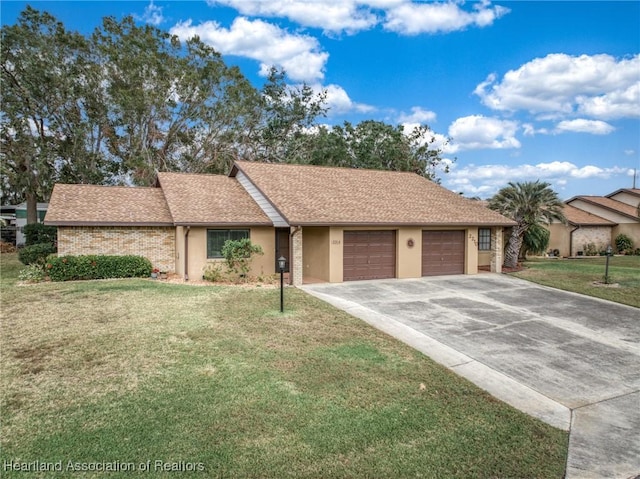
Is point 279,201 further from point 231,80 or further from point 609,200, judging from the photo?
point 609,200

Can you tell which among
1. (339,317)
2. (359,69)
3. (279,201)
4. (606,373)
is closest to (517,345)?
(606,373)

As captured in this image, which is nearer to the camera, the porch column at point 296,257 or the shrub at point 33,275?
the porch column at point 296,257

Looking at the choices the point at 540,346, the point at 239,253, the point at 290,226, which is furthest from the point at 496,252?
the point at 239,253

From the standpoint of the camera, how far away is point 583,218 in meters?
28.1

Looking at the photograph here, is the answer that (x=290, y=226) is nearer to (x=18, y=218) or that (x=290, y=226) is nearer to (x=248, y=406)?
(x=248, y=406)

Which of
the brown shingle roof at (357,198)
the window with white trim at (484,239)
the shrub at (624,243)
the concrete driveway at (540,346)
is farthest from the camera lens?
the shrub at (624,243)

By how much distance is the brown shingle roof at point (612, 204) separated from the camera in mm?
28281

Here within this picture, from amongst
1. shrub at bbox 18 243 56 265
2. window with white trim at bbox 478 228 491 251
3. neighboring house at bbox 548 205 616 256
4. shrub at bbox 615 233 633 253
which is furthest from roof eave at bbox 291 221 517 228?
shrub at bbox 615 233 633 253

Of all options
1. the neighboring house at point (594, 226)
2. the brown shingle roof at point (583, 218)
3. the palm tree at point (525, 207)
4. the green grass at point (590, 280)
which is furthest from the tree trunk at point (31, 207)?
the brown shingle roof at point (583, 218)

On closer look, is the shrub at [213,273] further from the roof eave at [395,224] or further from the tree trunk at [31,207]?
the tree trunk at [31,207]

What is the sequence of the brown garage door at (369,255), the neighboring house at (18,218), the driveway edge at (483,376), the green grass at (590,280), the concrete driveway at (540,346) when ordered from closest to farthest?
1. the concrete driveway at (540,346)
2. the driveway edge at (483,376)
3. the green grass at (590,280)
4. the brown garage door at (369,255)
5. the neighboring house at (18,218)

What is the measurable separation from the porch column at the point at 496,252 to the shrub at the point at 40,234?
24.1m

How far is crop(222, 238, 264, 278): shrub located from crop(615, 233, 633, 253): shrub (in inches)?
1051

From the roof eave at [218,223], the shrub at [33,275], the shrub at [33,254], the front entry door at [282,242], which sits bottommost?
the shrub at [33,275]
